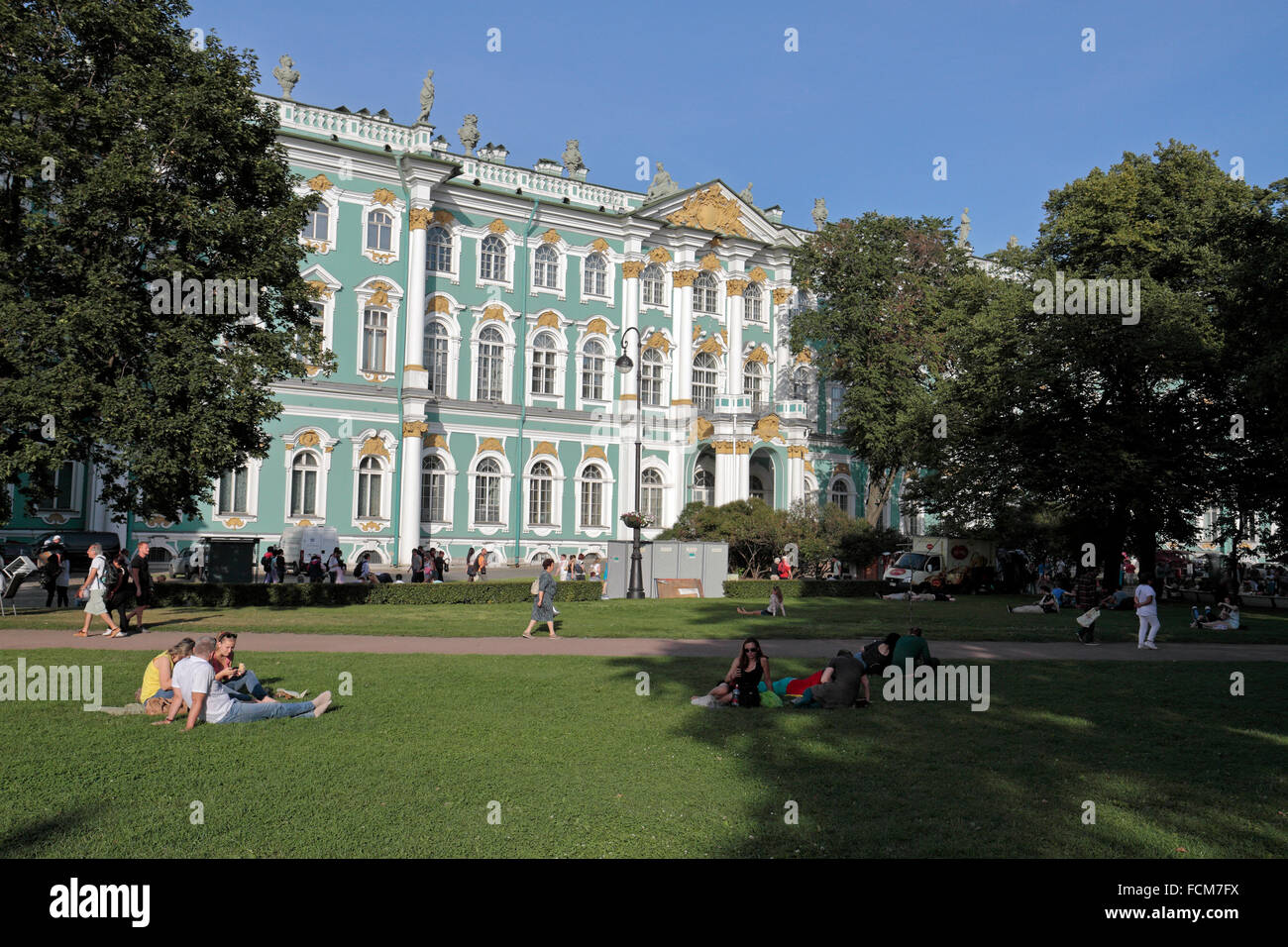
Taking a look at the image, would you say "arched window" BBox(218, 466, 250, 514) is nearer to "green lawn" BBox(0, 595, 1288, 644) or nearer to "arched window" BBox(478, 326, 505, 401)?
"arched window" BBox(478, 326, 505, 401)

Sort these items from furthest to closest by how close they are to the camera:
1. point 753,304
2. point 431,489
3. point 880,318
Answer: point 753,304
point 880,318
point 431,489

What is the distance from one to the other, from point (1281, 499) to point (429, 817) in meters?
33.7

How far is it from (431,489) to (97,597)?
26718mm

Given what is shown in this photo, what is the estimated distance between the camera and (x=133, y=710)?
1118 cm

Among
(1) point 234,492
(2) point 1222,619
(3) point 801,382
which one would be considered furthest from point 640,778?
(3) point 801,382

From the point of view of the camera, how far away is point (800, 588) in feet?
112

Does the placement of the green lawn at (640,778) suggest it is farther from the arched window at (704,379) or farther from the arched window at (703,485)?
the arched window at (704,379)

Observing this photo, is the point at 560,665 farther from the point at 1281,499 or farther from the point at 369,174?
the point at 369,174

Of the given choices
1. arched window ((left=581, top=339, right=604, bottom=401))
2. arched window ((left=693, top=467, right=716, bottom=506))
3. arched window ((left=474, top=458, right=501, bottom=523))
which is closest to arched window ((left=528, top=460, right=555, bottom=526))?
arched window ((left=474, top=458, right=501, bottom=523))

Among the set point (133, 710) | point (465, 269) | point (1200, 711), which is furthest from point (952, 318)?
point (133, 710)

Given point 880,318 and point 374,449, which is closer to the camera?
point 374,449

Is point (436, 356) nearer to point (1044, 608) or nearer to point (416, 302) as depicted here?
point (416, 302)

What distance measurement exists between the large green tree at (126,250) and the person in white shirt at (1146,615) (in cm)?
1964

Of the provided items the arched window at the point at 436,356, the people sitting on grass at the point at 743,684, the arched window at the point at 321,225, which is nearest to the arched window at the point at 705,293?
the arched window at the point at 436,356
